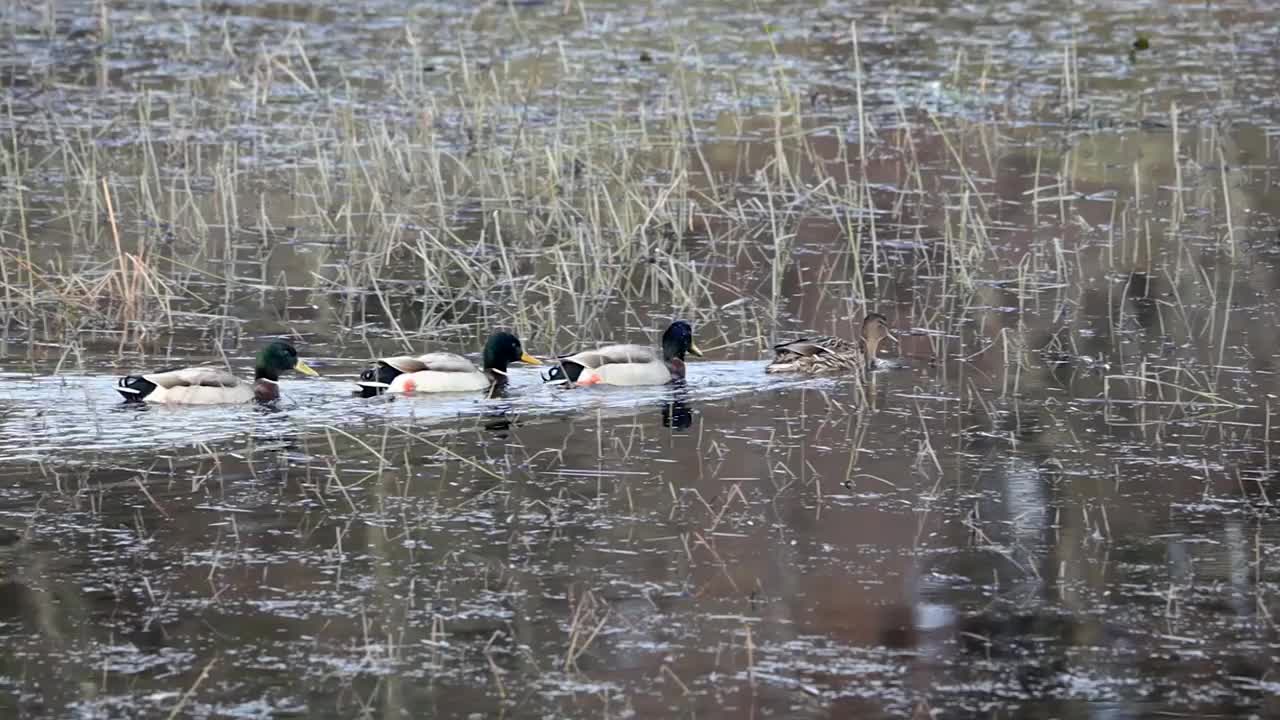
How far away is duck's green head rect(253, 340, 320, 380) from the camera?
1100cm

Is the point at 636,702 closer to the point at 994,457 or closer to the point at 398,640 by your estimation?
the point at 398,640

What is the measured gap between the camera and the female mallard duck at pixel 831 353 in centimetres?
1154

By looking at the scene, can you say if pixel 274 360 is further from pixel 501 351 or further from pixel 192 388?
pixel 501 351

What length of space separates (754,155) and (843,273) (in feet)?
12.6

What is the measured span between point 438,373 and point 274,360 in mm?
842

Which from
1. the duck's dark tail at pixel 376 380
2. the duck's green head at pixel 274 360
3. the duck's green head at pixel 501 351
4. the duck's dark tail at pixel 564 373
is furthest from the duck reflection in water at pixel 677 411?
the duck's green head at pixel 274 360

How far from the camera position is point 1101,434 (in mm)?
10148

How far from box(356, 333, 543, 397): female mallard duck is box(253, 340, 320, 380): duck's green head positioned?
15.3 inches

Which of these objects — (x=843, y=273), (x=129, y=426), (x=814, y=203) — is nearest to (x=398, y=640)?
(x=129, y=426)

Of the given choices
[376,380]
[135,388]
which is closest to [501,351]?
[376,380]

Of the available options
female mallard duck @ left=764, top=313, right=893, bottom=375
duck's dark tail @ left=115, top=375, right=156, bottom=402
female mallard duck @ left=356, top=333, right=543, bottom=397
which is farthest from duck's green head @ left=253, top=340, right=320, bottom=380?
female mallard duck @ left=764, top=313, right=893, bottom=375

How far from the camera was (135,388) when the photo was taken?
34.9ft

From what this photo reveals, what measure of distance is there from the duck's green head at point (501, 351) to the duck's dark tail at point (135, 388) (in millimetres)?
1869

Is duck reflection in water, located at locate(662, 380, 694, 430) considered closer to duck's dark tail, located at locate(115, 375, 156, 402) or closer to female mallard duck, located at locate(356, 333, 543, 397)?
female mallard duck, located at locate(356, 333, 543, 397)
